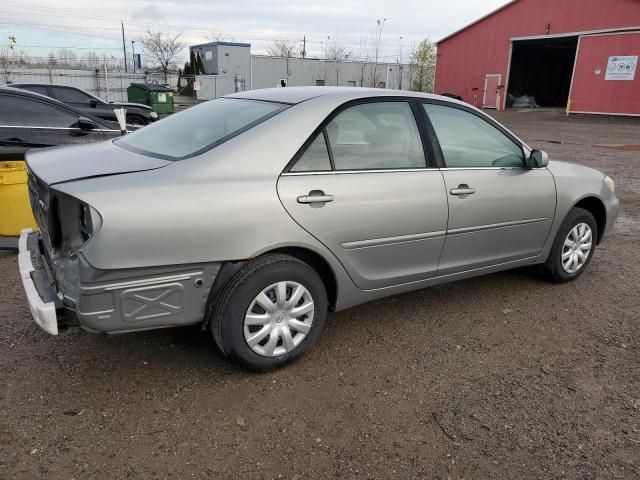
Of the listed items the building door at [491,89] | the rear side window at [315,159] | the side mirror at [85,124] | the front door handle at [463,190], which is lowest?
the front door handle at [463,190]

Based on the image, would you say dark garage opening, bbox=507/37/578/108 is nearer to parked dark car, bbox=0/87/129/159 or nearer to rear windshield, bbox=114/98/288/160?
parked dark car, bbox=0/87/129/159

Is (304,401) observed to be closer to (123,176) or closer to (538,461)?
(538,461)

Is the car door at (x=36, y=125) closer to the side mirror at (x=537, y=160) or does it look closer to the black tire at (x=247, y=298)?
the black tire at (x=247, y=298)

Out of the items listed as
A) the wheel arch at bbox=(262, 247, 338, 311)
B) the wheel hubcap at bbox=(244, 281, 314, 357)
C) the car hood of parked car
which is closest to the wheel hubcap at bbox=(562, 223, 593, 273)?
the wheel arch at bbox=(262, 247, 338, 311)

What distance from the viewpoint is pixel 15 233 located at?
544 cm

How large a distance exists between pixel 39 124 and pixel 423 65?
130ft

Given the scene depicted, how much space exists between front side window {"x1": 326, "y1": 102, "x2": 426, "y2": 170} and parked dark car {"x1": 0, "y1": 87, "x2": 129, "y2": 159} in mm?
4766

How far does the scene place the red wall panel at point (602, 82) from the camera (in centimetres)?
2442

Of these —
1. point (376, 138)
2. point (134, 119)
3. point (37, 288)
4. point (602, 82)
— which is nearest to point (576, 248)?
point (376, 138)

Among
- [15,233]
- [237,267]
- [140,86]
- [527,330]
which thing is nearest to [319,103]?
[237,267]

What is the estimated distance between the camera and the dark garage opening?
112 ft

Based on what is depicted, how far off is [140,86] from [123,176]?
2475 centimetres

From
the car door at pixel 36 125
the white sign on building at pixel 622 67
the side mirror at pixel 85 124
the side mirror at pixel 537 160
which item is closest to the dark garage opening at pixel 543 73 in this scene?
the white sign on building at pixel 622 67

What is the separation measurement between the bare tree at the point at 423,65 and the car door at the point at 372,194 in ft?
133
